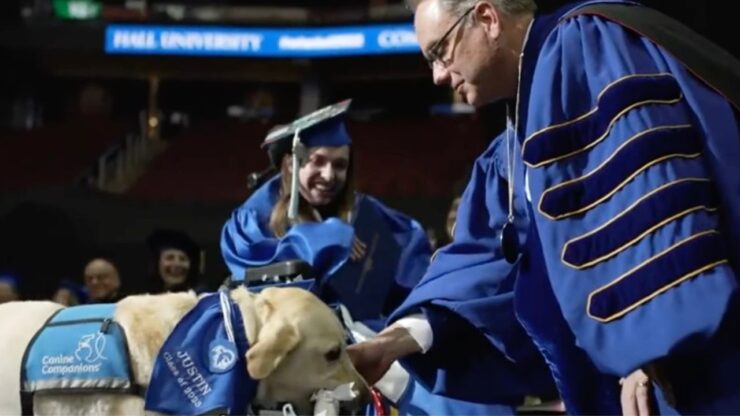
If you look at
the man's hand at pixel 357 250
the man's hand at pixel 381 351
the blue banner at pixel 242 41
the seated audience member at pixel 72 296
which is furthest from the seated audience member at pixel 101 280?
the blue banner at pixel 242 41

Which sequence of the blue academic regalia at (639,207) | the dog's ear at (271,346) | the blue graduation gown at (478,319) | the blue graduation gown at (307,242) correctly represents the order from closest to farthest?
the blue academic regalia at (639,207), the blue graduation gown at (478,319), the dog's ear at (271,346), the blue graduation gown at (307,242)

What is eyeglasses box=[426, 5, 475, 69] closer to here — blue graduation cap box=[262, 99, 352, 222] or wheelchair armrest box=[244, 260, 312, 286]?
wheelchair armrest box=[244, 260, 312, 286]

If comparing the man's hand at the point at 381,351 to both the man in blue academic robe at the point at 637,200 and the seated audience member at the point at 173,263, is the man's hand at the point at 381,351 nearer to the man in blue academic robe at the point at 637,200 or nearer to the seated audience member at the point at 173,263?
the man in blue academic robe at the point at 637,200

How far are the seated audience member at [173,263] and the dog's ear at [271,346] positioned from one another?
2166 mm

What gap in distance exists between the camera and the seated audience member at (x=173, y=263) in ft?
15.1

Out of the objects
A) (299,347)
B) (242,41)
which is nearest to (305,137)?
(299,347)

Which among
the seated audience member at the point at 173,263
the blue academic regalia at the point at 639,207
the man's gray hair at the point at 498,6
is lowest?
the seated audience member at the point at 173,263

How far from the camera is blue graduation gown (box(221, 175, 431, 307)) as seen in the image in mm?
2934

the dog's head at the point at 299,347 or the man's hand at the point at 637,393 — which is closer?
the man's hand at the point at 637,393

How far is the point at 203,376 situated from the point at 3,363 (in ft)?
1.78

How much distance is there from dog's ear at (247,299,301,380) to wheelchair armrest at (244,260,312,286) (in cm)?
35

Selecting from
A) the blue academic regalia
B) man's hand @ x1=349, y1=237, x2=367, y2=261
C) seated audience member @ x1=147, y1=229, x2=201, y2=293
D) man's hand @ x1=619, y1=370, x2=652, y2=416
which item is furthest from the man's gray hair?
seated audience member @ x1=147, y1=229, x2=201, y2=293

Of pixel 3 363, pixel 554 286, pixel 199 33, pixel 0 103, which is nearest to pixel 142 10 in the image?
pixel 199 33

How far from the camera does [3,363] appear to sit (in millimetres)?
2502
